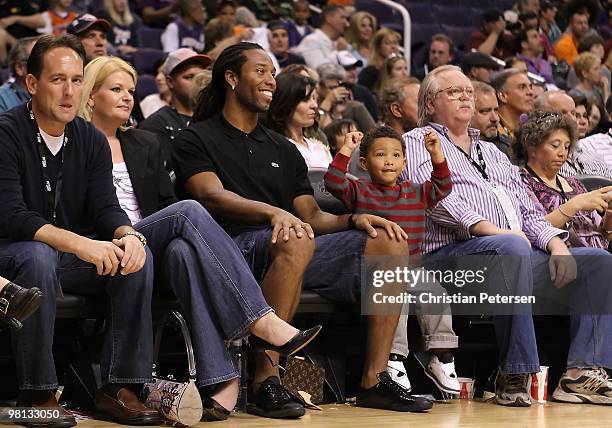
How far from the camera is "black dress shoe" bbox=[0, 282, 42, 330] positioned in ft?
11.7

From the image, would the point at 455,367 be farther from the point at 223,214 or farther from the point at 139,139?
the point at 139,139

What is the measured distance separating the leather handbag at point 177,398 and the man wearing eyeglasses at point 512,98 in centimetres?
343

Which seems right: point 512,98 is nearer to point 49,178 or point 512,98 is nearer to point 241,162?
point 241,162

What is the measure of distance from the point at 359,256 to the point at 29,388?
142 cm

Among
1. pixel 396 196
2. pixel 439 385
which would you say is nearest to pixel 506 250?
pixel 396 196

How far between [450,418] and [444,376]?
52cm

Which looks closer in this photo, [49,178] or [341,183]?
[49,178]

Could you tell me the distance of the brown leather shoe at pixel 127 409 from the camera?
3.90m

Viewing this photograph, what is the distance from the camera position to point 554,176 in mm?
5664

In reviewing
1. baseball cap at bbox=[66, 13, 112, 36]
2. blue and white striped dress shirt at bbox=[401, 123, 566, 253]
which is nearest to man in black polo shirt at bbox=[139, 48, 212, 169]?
baseball cap at bbox=[66, 13, 112, 36]

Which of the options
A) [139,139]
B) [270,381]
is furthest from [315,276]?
[139,139]

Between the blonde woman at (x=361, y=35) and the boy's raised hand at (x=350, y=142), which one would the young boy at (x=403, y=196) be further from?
the blonde woman at (x=361, y=35)

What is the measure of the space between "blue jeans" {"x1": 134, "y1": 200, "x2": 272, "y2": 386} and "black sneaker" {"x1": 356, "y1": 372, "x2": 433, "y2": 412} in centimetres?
67

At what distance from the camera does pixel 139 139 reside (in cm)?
482
